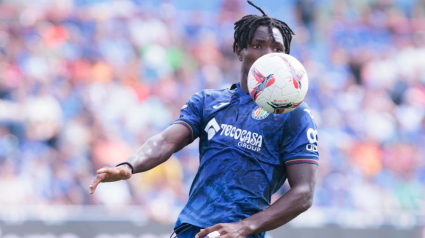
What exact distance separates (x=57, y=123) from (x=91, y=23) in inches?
111

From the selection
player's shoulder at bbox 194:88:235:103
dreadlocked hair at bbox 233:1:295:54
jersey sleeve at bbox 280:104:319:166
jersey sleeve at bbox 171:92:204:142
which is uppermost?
dreadlocked hair at bbox 233:1:295:54

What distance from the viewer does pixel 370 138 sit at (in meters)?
14.3

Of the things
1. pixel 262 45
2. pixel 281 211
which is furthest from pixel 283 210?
pixel 262 45

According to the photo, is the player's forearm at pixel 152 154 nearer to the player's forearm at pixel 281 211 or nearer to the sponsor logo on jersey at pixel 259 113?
the sponsor logo on jersey at pixel 259 113

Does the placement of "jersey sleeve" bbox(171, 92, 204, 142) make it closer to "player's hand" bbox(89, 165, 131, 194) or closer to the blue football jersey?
the blue football jersey

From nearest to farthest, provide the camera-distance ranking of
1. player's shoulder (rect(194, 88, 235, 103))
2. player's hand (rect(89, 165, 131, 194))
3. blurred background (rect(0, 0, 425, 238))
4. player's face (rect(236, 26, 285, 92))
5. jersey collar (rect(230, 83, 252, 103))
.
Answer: player's hand (rect(89, 165, 131, 194)) → player's face (rect(236, 26, 285, 92)) → jersey collar (rect(230, 83, 252, 103)) → player's shoulder (rect(194, 88, 235, 103)) → blurred background (rect(0, 0, 425, 238))

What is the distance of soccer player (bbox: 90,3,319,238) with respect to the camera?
181 inches

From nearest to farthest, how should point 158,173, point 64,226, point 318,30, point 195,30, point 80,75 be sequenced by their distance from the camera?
point 64,226, point 158,173, point 80,75, point 195,30, point 318,30

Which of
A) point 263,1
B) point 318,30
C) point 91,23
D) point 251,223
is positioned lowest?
point 251,223

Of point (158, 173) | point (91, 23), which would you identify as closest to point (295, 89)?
point (158, 173)

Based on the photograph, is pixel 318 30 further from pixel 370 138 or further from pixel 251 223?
pixel 251 223

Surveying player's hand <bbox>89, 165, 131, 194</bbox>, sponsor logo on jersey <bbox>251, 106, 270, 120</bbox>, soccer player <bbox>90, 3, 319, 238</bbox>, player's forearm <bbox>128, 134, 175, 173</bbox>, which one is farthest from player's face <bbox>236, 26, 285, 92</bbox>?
player's hand <bbox>89, 165, 131, 194</bbox>

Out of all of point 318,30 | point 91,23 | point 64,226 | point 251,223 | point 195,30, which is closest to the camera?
point 251,223

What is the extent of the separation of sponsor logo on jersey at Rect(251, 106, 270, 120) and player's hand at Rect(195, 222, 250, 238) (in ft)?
2.63
